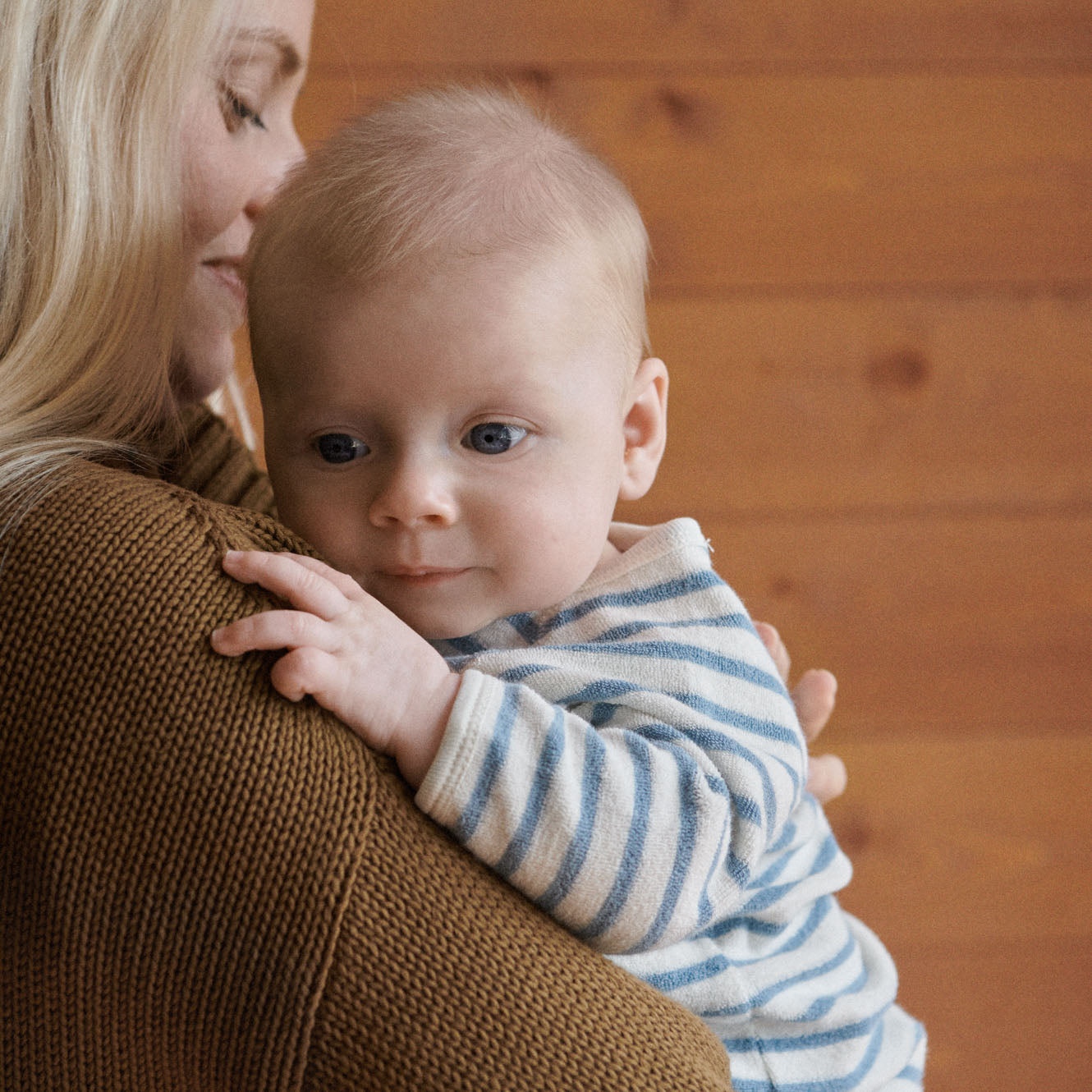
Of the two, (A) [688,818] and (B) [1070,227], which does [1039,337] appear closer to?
(B) [1070,227]

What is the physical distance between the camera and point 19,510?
62cm

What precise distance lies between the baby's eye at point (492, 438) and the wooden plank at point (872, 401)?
83 cm

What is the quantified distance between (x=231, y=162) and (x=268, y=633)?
0.46 m

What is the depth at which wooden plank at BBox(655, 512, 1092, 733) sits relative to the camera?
1602 millimetres

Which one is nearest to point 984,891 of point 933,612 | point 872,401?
point 933,612

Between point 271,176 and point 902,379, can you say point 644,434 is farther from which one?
point 902,379

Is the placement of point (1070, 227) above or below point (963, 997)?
above

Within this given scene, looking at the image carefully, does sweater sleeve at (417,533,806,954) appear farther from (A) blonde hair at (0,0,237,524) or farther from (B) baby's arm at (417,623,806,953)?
(A) blonde hair at (0,0,237,524)

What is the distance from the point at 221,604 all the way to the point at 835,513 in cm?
114

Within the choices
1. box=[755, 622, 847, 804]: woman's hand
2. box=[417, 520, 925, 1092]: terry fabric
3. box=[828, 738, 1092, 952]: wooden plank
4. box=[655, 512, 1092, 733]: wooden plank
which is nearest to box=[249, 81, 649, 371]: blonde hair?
box=[417, 520, 925, 1092]: terry fabric

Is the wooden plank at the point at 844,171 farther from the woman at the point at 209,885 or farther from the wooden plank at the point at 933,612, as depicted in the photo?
the woman at the point at 209,885

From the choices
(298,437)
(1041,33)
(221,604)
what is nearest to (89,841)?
(221,604)

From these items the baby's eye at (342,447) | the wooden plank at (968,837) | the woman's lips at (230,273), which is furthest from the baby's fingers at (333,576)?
the wooden plank at (968,837)

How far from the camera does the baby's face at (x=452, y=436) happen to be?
73cm
